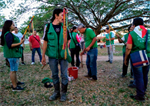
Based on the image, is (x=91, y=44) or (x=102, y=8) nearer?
(x=91, y=44)

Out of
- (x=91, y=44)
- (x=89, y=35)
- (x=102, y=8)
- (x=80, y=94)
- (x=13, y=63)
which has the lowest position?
(x=80, y=94)

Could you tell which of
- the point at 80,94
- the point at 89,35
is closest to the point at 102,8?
the point at 89,35

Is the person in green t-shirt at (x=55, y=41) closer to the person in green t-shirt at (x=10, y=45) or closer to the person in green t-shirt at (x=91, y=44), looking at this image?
the person in green t-shirt at (x=10, y=45)

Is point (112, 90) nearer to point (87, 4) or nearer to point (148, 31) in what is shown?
point (148, 31)

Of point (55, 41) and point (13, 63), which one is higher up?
point (55, 41)

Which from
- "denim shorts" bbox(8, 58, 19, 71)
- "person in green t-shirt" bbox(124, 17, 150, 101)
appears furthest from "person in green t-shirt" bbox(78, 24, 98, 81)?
"denim shorts" bbox(8, 58, 19, 71)

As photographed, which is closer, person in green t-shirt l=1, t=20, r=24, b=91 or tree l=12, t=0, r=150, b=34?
A: person in green t-shirt l=1, t=20, r=24, b=91

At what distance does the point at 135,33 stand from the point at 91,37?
1.33 meters

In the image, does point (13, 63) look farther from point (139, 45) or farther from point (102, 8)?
point (102, 8)

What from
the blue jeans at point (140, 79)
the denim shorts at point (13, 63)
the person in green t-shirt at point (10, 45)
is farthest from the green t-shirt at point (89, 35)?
the denim shorts at point (13, 63)

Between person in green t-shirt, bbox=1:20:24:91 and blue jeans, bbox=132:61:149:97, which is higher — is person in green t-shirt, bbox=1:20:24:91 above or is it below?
above

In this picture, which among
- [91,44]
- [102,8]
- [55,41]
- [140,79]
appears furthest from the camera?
[102,8]

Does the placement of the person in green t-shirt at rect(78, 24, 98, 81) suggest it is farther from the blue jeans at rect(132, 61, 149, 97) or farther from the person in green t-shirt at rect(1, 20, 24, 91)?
the person in green t-shirt at rect(1, 20, 24, 91)

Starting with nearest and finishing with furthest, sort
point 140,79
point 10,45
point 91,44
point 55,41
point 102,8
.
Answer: point 55,41, point 140,79, point 10,45, point 91,44, point 102,8
